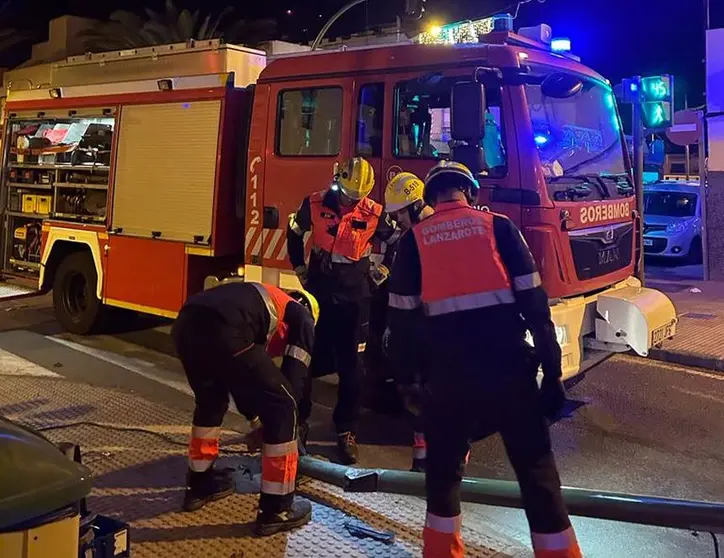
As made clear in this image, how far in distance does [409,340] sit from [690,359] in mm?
5391

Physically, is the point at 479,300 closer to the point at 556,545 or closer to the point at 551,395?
the point at 551,395

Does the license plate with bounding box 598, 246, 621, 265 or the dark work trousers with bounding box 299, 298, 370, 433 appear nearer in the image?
the dark work trousers with bounding box 299, 298, 370, 433

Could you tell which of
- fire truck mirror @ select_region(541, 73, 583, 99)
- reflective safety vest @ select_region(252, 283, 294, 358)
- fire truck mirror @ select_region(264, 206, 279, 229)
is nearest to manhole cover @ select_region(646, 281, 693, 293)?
fire truck mirror @ select_region(541, 73, 583, 99)

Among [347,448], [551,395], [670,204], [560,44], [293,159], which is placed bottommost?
[347,448]

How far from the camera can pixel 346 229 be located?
516 cm

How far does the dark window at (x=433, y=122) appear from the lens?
5.41 metres

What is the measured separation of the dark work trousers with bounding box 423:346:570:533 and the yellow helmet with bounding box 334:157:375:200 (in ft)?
6.95

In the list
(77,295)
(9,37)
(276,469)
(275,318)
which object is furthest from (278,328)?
(9,37)

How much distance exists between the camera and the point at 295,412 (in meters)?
3.85

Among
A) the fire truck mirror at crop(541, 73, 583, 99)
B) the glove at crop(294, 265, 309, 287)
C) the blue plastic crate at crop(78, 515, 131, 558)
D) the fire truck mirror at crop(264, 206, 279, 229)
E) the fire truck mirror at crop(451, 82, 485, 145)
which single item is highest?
the fire truck mirror at crop(541, 73, 583, 99)

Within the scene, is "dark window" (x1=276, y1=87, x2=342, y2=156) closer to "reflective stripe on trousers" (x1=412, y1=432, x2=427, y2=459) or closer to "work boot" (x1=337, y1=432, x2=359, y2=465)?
"work boot" (x1=337, y1=432, x2=359, y2=465)

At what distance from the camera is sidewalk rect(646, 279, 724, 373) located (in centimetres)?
782

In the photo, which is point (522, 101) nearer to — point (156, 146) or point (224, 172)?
point (224, 172)

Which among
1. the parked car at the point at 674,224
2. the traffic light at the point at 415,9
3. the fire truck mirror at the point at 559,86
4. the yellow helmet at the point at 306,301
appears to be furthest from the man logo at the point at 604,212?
the parked car at the point at 674,224
